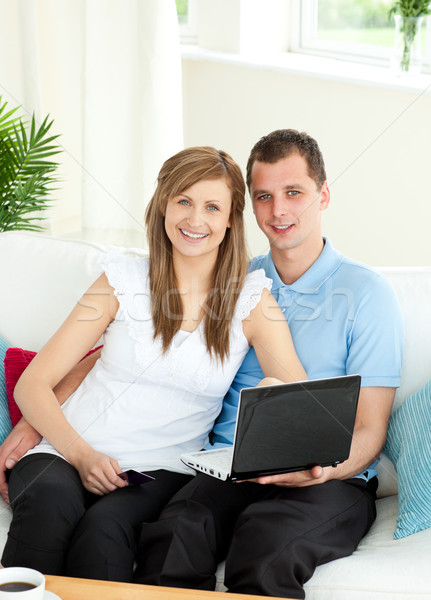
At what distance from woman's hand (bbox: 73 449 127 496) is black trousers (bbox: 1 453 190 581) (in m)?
0.02

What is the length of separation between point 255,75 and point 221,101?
0.26 metres

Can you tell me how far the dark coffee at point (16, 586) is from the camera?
1.02m

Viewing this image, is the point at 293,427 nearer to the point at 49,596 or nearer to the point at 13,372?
the point at 49,596

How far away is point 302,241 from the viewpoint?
70.9 inches

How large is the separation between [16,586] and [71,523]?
1.40 ft

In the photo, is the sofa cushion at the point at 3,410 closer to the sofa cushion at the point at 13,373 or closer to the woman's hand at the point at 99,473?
the sofa cushion at the point at 13,373

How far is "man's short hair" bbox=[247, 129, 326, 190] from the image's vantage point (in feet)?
5.96

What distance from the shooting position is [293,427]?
1.39m

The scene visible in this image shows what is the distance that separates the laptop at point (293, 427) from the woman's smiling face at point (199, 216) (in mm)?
490

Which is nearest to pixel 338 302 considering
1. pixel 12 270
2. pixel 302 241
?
pixel 302 241

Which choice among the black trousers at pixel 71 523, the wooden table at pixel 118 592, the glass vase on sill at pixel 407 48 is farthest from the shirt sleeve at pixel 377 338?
the glass vase on sill at pixel 407 48

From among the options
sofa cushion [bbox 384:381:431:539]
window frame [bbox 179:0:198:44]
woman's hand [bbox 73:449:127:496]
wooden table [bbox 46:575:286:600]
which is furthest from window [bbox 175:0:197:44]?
wooden table [bbox 46:575:286:600]

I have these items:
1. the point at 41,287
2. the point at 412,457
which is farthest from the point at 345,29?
the point at 412,457

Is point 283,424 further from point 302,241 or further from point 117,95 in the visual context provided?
point 117,95
